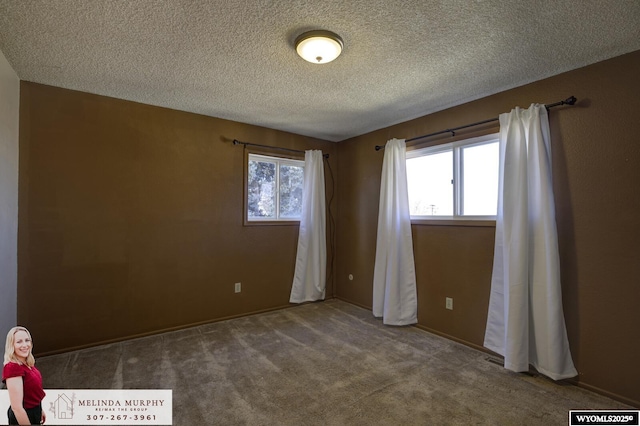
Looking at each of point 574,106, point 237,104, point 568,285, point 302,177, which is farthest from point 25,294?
point 574,106

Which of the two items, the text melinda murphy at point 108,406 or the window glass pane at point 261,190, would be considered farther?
the window glass pane at point 261,190

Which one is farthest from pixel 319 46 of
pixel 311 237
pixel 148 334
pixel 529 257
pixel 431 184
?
pixel 148 334

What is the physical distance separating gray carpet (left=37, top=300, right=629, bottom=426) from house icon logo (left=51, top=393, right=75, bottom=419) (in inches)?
11.9

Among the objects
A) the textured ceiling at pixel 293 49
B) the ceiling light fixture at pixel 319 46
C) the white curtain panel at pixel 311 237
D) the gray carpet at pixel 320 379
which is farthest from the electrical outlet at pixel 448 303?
the ceiling light fixture at pixel 319 46

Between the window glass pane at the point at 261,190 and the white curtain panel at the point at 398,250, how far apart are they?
1546 mm

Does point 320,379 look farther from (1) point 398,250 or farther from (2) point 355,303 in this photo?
(2) point 355,303

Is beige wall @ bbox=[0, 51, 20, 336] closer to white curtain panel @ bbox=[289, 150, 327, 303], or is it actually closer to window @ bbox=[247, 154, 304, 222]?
window @ bbox=[247, 154, 304, 222]

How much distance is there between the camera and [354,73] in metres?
2.44

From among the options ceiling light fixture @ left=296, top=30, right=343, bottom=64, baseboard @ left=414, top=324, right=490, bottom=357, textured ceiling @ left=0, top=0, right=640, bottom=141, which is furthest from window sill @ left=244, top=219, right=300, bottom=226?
ceiling light fixture @ left=296, top=30, right=343, bottom=64

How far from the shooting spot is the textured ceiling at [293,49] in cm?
168

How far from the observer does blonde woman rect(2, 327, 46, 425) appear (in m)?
1.05

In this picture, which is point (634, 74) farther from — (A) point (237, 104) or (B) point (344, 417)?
(A) point (237, 104)

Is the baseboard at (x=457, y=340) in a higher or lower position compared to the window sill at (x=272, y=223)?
lower

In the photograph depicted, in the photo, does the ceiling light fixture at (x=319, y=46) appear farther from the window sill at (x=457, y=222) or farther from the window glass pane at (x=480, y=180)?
the window sill at (x=457, y=222)
